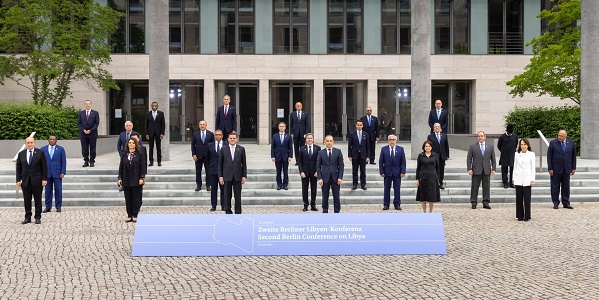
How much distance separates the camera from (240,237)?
11891 mm

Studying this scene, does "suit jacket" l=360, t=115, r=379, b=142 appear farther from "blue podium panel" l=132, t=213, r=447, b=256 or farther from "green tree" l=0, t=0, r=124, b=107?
"green tree" l=0, t=0, r=124, b=107

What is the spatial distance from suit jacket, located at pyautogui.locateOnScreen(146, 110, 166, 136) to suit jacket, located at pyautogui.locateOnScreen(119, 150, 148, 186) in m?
6.51

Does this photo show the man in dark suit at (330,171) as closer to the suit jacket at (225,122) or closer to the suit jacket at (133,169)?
the suit jacket at (133,169)

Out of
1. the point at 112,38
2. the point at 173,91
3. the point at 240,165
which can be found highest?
the point at 112,38

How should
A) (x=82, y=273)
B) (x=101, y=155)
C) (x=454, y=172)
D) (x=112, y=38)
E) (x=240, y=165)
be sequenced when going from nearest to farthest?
(x=82, y=273)
(x=240, y=165)
(x=454, y=172)
(x=101, y=155)
(x=112, y=38)

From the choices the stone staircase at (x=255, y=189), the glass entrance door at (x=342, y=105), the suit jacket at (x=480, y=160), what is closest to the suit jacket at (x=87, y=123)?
the stone staircase at (x=255, y=189)

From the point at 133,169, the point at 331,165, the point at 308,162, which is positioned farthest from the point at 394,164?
the point at 133,169

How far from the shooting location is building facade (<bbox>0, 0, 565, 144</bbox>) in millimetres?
39656

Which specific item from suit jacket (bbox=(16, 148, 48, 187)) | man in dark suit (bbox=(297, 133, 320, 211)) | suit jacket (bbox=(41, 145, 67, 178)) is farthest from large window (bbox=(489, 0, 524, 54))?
suit jacket (bbox=(16, 148, 48, 187))

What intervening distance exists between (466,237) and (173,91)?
28799mm

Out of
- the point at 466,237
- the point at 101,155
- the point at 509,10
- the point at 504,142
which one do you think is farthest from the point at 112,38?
the point at 466,237

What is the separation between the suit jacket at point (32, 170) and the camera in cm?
1616

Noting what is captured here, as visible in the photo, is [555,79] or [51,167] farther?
[555,79]

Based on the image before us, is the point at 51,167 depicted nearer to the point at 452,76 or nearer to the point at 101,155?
the point at 101,155
